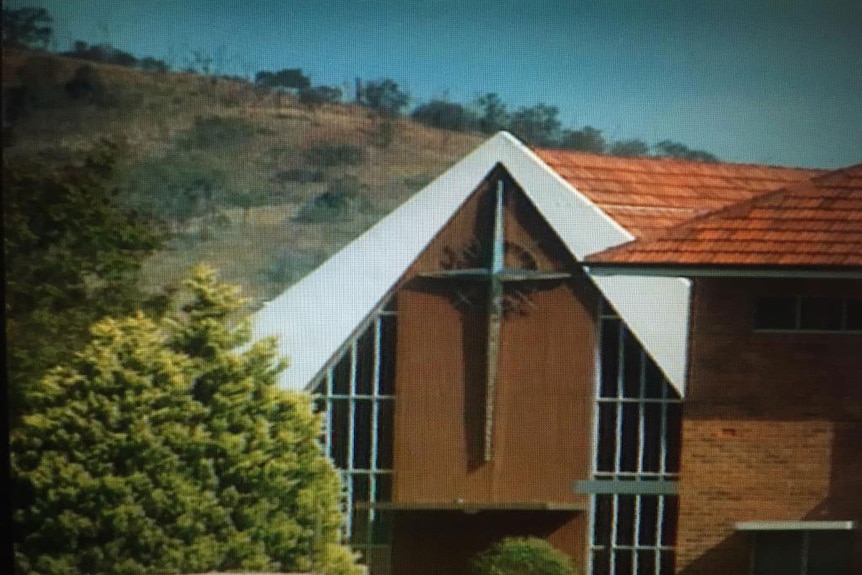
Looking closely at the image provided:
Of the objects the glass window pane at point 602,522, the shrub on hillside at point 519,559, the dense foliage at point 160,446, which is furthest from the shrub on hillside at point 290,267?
the glass window pane at point 602,522

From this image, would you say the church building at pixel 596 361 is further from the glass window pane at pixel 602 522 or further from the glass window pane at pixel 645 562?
the glass window pane at pixel 645 562

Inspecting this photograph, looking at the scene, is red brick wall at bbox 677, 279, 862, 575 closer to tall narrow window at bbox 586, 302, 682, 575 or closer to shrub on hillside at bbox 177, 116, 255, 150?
tall narrow window at bbox 586, 302, 682, 575

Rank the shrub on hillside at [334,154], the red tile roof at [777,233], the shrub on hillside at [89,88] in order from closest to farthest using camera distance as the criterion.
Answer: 1. the shrub on hillside at [89,88]
2. the shrub on hillside at [334,154]
3. the red tile roof at [777,233]

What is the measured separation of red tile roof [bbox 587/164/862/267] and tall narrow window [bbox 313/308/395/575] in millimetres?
663

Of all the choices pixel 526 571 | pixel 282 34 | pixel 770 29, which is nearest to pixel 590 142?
pixel 770 29

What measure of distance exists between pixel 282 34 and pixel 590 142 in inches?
35.0

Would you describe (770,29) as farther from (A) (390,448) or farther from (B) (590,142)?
(A) (390,448)


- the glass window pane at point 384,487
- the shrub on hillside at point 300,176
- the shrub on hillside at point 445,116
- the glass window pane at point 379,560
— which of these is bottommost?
the glass window pane at point 379,560

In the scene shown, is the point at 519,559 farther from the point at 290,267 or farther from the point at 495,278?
the point at 290,267

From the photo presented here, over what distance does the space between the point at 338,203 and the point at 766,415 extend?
4.44ft

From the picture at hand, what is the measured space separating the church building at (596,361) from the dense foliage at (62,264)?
53 cm

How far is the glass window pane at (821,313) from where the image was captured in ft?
10.1

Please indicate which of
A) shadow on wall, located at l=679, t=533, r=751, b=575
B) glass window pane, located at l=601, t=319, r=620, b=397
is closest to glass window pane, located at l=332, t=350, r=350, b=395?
glass window pane, located at l=601, t=319, r=620, b=397

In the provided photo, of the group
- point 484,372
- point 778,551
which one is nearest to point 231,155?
point 484,372
